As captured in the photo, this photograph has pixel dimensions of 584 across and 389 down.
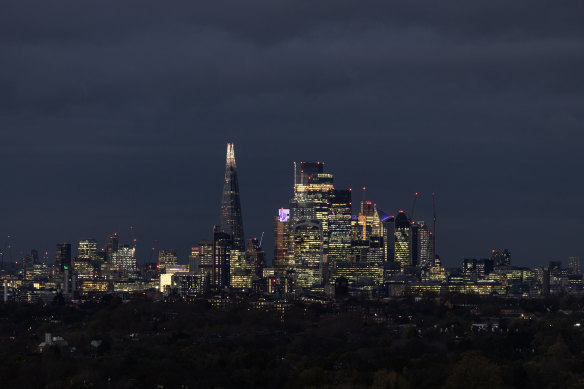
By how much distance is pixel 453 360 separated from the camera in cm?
15250

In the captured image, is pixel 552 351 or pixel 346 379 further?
pixel 552 351

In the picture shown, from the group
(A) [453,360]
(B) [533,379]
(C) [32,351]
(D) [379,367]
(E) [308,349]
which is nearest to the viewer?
(B) [533,379]

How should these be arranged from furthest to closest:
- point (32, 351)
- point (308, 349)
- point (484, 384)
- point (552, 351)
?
point (308, 349)
point (32, 351)
point (552, 351)
point (484, 384)

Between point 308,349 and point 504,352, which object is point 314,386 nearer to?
point 504,352

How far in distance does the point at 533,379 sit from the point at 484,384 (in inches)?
532

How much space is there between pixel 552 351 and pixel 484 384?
158 ft

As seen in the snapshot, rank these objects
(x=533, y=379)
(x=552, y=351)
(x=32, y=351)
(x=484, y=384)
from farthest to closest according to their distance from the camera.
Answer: (x=32, y=351), (x=552, y=351), (x=533, y=379), (x=484, y=384)

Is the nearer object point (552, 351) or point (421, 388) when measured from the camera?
point (421, 388)

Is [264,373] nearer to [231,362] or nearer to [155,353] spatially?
[231,362]

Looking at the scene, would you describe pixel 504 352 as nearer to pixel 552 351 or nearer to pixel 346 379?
pixel 552 351

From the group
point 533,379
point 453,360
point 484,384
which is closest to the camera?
point 484,384

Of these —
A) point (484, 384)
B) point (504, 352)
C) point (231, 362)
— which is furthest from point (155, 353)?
point (484, 384)

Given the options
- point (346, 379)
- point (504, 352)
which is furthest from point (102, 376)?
point (504, 352)

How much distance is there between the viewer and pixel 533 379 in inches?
5148
